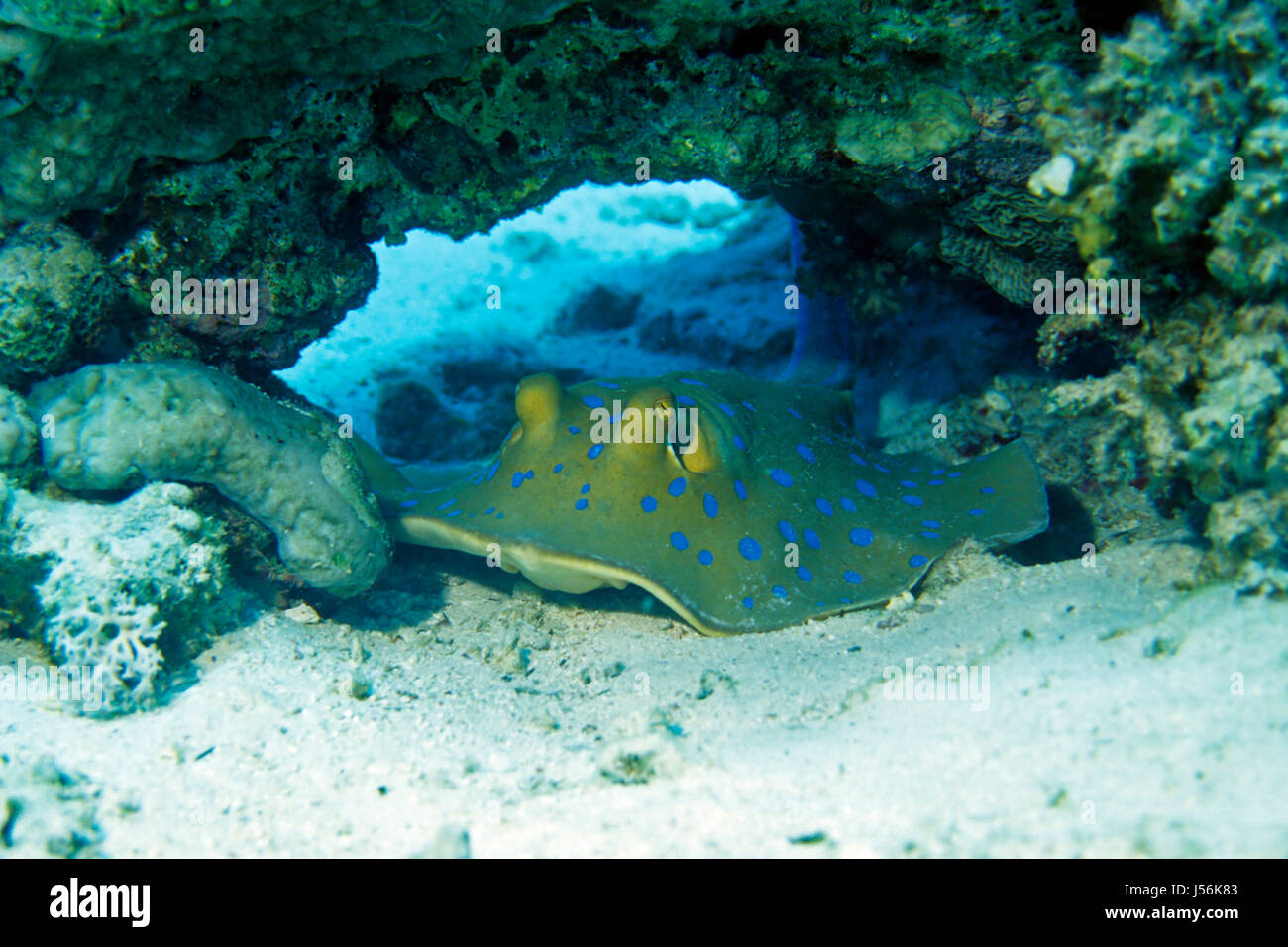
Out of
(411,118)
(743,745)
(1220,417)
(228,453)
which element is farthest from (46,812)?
(1220,417)

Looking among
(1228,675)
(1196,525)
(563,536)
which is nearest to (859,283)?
(1196,525)

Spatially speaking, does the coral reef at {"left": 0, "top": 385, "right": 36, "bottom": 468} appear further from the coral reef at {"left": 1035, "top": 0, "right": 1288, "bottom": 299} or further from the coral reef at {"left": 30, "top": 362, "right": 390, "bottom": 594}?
the coral reef at {"left": 1035, "top": 0, "right": 1288, "bottom": 299}

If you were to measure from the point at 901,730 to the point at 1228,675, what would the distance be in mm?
1242

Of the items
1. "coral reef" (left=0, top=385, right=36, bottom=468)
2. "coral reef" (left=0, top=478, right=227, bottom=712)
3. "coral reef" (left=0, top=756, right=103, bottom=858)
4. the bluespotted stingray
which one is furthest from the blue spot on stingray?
"coral reef" (left=0, top=385, right=36, bottom=468)

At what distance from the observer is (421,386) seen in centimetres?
826

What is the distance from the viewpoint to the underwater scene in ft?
8.60

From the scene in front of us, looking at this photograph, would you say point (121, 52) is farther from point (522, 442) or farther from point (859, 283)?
point (859, 283)

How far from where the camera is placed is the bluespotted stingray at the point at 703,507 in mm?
4289

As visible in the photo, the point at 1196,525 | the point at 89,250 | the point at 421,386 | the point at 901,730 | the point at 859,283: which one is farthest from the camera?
the point at 421,386

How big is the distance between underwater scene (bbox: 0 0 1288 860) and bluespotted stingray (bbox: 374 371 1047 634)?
0.03m

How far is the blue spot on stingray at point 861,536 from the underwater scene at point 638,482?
0.10m

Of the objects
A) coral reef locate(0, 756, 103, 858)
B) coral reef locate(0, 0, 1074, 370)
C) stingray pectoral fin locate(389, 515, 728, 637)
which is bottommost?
coral reef locate(0, 756, 103, 858)

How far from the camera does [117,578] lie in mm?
3566

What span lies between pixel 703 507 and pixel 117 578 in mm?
3341
